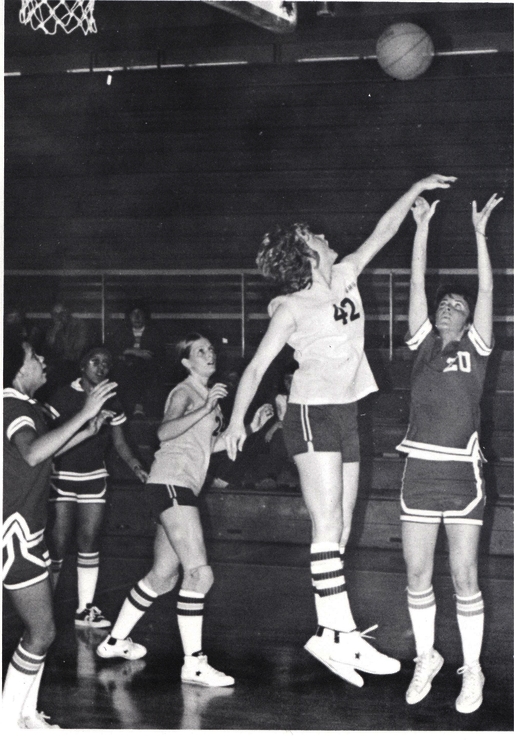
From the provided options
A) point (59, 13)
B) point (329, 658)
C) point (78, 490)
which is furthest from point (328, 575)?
point (59, 13)

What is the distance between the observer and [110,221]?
38.3ft

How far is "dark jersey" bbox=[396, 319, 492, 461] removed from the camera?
184 inches

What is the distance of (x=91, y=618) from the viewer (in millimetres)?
6219

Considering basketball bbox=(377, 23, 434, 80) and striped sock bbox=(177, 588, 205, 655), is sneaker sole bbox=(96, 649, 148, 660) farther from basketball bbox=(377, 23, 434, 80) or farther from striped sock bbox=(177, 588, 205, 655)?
basketball bbox=(377, 23, 434, 80)

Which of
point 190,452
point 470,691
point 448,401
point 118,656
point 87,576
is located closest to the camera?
point 470,691

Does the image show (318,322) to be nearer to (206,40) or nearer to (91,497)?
(91,497)

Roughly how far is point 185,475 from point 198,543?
0.39 m

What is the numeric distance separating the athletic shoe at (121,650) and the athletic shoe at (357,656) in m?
1.23

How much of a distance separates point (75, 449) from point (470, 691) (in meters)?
3.08

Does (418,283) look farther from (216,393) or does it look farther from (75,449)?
(75,449)

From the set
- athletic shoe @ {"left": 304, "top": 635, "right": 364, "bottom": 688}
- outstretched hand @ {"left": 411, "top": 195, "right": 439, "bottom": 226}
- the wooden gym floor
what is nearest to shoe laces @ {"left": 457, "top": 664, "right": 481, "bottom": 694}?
the wooden gym floor

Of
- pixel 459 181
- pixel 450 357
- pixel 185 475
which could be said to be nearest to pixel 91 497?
pixel 185 475

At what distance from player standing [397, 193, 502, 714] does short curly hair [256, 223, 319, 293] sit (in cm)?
56
